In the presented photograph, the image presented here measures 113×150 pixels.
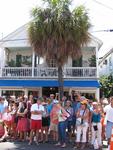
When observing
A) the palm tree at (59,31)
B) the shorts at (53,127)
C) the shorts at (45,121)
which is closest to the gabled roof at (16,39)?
the palm tree at (59,31)

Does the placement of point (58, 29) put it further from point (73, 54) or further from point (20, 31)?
point (20, 31)

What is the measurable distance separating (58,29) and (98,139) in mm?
6932

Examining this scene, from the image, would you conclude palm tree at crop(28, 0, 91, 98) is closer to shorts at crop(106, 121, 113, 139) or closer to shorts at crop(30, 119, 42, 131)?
shorts at crop(30, 119, 42, 131)

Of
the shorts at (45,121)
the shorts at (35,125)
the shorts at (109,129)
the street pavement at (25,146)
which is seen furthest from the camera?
the shorts at (45,121)

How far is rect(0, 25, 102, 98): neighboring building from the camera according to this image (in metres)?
28.2

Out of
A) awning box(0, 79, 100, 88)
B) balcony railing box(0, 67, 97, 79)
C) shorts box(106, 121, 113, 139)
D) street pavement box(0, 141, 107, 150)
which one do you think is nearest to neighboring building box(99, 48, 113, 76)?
balcony railing box(0, 67, 97, 79)

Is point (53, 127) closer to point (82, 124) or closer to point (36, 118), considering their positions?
point (36, 118)

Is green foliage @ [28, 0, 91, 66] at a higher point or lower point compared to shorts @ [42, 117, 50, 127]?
higher

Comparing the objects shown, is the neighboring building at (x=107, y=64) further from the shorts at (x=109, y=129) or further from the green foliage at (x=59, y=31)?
the shorts at (x=109, y=129)

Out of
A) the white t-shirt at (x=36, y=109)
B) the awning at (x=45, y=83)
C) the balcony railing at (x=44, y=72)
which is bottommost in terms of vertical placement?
the white t-shirt at (x=36, y=109)

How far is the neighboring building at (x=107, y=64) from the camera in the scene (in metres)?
40.9

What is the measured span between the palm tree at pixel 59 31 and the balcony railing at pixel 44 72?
9023 mm

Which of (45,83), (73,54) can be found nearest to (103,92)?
(45,83)

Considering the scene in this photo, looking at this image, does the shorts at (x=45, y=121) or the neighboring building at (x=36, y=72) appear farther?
the neighboring building at (x=36, y=72)
